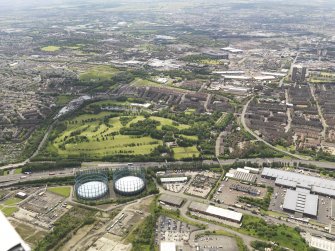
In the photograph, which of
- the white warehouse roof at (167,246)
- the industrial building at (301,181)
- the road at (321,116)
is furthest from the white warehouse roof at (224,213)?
the road at (321,116)

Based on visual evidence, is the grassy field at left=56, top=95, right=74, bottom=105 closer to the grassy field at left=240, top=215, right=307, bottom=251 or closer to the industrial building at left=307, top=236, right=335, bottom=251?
the grassy field at left=240, top=215, right=307, bottom=251

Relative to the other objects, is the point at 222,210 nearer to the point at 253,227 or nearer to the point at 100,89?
the point at 253,227

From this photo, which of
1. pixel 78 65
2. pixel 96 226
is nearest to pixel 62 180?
pixel 96 226

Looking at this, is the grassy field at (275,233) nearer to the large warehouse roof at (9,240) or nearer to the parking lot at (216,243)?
the parking lot at (216,243)

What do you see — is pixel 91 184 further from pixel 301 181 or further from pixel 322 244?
pixel 322 244

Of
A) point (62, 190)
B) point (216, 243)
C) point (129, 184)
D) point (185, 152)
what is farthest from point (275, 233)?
point (62, 190)

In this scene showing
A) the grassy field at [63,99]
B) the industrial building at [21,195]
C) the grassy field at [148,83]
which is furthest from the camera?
the grassy field at [148,83]

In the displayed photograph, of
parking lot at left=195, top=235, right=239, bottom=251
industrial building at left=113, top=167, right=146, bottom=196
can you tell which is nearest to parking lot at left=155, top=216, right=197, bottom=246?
parking lot at left=195, top=235, right=239, bottom=251
